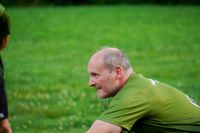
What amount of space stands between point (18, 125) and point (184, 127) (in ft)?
15.6

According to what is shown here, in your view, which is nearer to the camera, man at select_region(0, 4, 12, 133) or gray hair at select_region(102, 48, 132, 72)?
gray hair at select_region(102, 48, 132, 72)

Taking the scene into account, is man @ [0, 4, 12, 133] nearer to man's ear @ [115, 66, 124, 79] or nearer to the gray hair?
the gray hair

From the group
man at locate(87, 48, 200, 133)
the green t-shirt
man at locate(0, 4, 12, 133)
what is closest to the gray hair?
man at locate(87, 48, 200, 133)

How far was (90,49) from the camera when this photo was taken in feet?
61.5

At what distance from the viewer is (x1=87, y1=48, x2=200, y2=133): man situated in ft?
12.3

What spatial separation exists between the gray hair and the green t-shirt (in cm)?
12

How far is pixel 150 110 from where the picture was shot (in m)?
3.82

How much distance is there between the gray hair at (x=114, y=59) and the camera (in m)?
3.80

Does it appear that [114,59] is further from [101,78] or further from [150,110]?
[150,110]

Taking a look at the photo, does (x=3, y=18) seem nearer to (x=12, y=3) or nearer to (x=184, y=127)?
(x=184, y=127)

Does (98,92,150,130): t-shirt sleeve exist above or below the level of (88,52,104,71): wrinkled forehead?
below

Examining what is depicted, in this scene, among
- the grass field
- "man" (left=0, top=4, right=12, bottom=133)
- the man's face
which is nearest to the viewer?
the man's face

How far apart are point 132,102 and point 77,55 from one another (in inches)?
546

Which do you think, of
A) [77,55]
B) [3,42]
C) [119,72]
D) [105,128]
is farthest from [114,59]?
[77,55]
